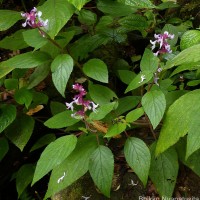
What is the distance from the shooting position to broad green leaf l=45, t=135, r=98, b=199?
130cm

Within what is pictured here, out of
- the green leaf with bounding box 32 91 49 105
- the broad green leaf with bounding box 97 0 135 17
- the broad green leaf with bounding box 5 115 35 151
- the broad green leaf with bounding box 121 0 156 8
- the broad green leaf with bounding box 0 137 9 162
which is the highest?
the broad green leaf with bounding box 121 0 156 8

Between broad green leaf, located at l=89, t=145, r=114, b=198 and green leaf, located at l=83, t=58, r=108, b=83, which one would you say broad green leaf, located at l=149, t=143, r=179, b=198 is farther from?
green leaf, located at l=83, t=58, r=108, b=83

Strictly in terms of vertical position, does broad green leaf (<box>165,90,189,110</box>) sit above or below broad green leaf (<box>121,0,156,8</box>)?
below

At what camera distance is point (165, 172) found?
1341mm

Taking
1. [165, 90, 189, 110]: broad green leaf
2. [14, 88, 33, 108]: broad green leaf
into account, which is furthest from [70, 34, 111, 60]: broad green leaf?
[165, 90, 189, 110]: broad green leaf

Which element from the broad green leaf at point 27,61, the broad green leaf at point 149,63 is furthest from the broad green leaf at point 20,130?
the broad green leaf at point 149,63

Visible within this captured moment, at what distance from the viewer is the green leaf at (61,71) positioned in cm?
137

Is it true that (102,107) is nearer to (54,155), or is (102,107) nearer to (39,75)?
(54,155)

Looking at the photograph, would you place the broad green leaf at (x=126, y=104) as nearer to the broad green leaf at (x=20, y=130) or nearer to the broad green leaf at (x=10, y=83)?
the broad green leaf at (x=20, y=130)

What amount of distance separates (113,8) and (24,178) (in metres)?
1.23

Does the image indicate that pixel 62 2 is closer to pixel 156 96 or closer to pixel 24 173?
pixel 156 96

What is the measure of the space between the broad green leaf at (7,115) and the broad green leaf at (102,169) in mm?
648

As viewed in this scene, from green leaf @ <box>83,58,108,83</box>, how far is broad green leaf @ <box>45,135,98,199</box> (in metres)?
0.33

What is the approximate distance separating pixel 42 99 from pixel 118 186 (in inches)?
30.1
